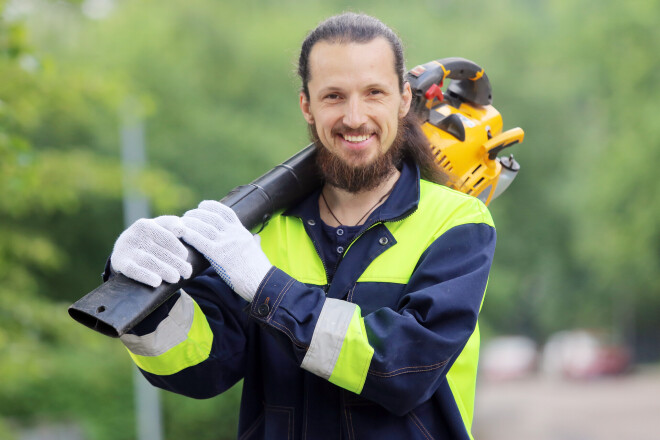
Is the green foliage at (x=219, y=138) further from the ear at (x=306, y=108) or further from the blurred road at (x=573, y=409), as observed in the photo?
the blurred road at (x=573, y=409)

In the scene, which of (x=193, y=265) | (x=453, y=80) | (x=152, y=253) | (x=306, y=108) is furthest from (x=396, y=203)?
(x=453, y=80)

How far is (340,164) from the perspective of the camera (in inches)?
102

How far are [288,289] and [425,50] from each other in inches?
705

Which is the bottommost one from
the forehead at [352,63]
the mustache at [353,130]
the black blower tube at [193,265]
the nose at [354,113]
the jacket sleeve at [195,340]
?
the jacket sleeve at [195,340]

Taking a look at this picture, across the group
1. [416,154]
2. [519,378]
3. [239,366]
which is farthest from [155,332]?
[519,378]

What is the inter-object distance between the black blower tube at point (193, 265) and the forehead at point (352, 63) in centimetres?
33

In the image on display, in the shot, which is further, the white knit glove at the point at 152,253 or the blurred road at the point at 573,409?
the blurred road at the point at 573,409

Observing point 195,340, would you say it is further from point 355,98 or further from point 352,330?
point 355,98

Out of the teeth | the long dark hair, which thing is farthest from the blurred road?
the teeth

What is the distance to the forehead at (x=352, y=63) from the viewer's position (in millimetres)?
2459

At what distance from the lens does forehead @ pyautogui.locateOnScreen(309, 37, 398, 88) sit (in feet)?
8.07

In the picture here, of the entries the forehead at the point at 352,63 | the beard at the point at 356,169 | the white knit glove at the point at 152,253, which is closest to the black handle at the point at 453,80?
the beard at the point at 356,169

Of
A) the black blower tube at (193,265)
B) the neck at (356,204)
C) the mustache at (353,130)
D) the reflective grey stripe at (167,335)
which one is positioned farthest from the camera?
the neck at (356,204)

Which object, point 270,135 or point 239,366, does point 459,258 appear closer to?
point 239,366
